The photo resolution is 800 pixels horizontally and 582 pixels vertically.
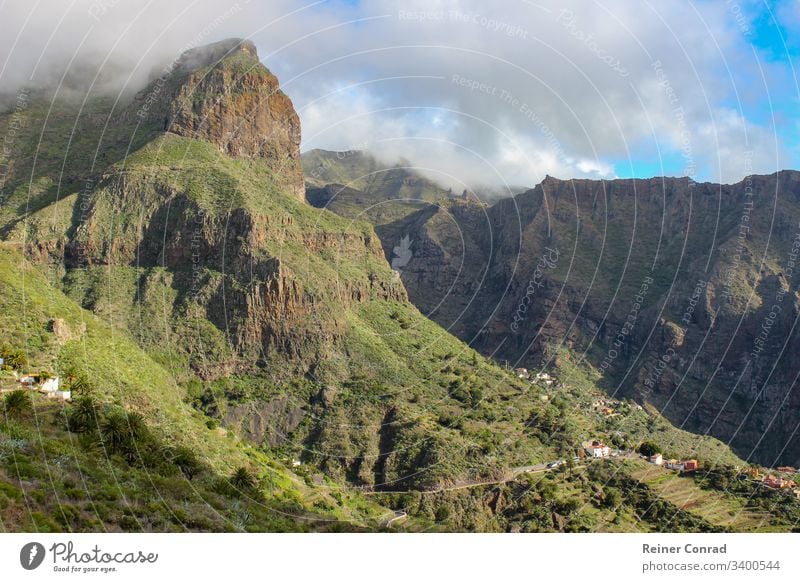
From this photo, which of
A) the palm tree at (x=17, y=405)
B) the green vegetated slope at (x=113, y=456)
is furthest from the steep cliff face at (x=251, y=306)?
the palm tree at (x=17, y=405)

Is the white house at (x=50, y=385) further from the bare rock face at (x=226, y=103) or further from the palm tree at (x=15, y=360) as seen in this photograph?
the bare rock face at (x=226, y=103)

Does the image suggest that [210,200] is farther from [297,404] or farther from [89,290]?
[297,404]

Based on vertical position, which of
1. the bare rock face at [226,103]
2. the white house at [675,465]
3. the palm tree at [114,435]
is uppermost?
the bare rock face at [226,103]

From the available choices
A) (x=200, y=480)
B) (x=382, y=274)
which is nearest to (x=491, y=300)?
(x=382, y=274)

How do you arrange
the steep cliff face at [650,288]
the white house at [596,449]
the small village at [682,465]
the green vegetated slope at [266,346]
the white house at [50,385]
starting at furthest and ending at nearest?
1. the steep cliff face at [650,288]
2. the white house at [596,449]
3. the small village at [682,465]
4. the green vegetated slope at [266,346]
5. the white house at [50,385]

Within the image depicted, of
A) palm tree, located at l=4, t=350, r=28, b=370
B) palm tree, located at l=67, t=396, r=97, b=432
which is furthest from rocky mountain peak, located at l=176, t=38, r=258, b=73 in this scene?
palm tree, located at l=67, t=396, r=97, b=432
